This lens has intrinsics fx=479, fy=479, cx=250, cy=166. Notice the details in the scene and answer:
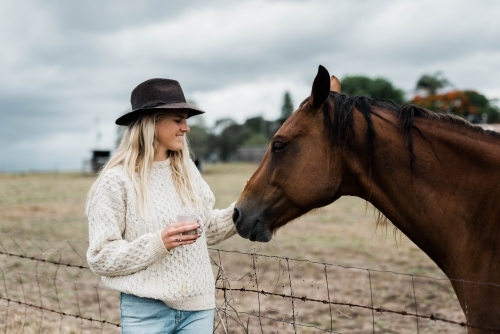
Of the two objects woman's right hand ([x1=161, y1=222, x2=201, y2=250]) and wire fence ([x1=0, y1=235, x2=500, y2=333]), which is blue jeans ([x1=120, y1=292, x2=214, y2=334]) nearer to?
woman's right hand ([x1=161, y1=222, x2=201, y2=250])

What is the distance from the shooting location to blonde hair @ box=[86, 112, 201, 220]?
8.53 ft

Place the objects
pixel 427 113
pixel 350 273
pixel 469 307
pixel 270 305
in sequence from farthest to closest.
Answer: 1. pixel 350 273
2. pixel 270 305
3. pixel 427 113
4. pixel 469 307

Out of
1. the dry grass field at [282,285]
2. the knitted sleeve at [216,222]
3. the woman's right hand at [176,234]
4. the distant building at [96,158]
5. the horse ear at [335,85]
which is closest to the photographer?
the woman's right hand at [176,234]

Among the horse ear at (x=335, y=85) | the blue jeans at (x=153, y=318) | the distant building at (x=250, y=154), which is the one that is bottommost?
the distant building at (x=250, y=154)

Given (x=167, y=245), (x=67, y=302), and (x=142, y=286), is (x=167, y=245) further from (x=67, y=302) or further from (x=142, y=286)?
(x=67, y=302)

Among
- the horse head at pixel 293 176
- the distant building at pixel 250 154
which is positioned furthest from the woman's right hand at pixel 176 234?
the distant building at pixel 250 154

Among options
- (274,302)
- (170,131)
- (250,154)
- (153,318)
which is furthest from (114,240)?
(250,154)

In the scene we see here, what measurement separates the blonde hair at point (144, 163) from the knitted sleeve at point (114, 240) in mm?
83

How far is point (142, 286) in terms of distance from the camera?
2516 mm

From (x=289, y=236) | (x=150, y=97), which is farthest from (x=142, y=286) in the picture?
(x=289, y=236)

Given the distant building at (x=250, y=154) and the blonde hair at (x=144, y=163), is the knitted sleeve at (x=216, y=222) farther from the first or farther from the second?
the distant building at (x=250, y=154)

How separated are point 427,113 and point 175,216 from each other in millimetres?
1522

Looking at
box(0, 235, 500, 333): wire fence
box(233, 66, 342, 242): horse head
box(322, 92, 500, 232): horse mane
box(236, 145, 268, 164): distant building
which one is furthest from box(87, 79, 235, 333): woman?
box(236, 145, 268, 164): distant building

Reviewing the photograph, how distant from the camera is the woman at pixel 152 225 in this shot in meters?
2.44
